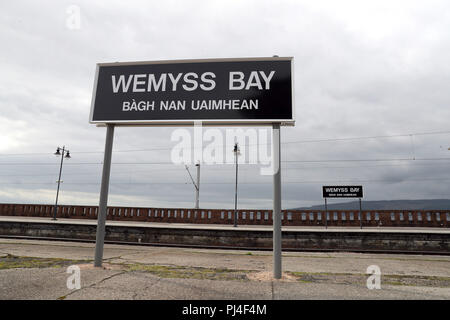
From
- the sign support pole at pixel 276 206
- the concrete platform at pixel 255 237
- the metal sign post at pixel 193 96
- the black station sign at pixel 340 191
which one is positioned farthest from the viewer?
the black station sign at pixel 340 191

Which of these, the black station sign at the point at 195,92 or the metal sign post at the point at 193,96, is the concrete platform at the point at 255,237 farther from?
the black station sign at the point at 195,92

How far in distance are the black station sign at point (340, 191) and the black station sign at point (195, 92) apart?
17.1 m

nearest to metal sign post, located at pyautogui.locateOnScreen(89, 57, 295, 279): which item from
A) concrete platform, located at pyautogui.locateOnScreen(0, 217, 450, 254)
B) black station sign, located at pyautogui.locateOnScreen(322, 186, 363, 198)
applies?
concrete platform, located at pyautogui.locateOnScreen(0, 217, 450, 254)

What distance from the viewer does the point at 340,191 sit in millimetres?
21250

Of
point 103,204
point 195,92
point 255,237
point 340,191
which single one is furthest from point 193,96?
point 340,191

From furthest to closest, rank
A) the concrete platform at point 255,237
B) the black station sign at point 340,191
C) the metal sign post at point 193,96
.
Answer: the black station sign at point 340,191
the concrete platform at point 255,237
the metal sign post at point 193,96

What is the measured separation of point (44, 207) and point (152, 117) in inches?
1219

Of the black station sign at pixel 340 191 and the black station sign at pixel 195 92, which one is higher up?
the black station sign at pixel 195 92

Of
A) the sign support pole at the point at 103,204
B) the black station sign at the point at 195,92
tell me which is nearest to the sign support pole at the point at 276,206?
the black station sign at the point at 195,92

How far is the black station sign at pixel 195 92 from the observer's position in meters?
6.05

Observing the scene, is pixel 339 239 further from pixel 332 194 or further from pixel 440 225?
pixel 440 225
